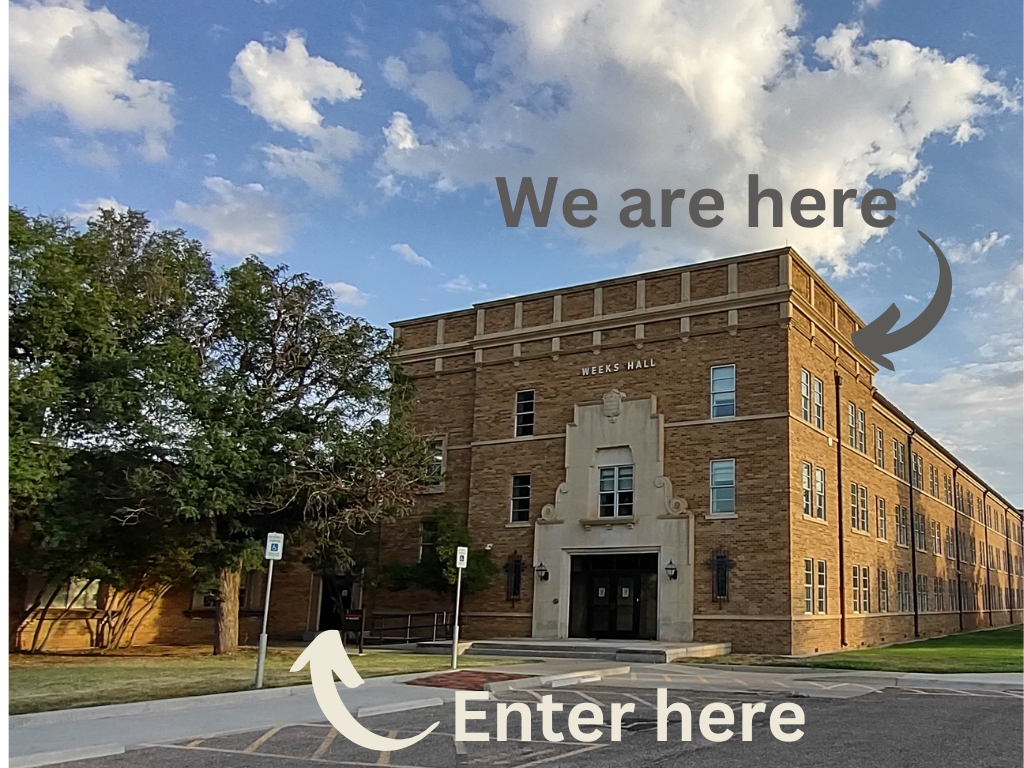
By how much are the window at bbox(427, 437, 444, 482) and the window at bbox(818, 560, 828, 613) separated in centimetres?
1060

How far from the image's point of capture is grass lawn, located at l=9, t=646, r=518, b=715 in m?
13.1

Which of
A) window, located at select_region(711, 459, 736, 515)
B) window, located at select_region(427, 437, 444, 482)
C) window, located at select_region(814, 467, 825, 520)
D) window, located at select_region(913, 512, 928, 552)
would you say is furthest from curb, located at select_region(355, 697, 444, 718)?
window, located at select_region(913, 512, 928, 552)

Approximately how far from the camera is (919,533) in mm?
38906

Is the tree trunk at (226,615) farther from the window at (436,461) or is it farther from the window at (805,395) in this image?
the window at (805,395)

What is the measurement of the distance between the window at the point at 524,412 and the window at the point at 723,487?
5.95m

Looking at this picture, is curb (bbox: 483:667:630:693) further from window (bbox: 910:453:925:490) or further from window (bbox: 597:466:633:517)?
window (bbox: 910:453:925:490)

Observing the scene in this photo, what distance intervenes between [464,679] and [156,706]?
5825mm

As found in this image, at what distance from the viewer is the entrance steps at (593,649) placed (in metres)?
21.8

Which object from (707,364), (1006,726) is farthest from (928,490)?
(1006,726)

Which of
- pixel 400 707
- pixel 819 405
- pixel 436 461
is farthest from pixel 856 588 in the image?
pixel 400 707

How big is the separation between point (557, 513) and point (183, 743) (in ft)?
60.6

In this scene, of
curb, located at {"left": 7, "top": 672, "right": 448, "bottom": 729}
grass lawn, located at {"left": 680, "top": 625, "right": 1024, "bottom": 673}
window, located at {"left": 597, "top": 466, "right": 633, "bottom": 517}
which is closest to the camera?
curb, located at {"left": 7, "top": 672, "right": 448, "bottom": 729}

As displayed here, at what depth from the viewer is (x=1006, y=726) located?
11.5 metres

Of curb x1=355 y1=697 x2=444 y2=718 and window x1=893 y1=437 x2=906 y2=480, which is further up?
window x1=893 y1=437 x2=906 y2=480
